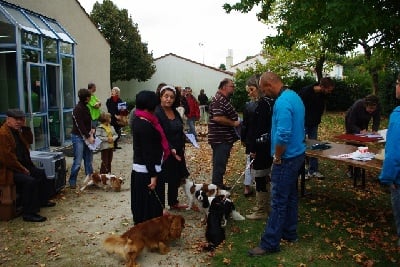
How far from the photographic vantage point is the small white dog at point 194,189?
598 cm

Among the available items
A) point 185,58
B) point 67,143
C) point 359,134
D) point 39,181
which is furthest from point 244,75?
point 39,181


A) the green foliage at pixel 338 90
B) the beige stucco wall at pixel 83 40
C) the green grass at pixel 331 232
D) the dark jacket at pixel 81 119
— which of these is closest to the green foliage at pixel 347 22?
the green grass at pixel 331 232

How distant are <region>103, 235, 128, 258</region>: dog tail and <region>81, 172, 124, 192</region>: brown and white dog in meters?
3.19

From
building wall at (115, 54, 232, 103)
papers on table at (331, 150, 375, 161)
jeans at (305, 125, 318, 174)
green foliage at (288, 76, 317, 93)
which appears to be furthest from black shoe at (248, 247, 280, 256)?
building wall at (115, 54, 232, 103)

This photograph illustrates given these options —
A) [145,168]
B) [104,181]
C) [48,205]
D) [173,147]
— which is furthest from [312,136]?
[48,205]

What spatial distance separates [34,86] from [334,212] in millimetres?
8334

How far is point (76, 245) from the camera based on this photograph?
17.1 ft

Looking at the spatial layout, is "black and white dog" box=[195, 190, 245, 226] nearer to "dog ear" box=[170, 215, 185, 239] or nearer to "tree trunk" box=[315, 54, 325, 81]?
"dog ear" box=[170, 215, 185, 239]

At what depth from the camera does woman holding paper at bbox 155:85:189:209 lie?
564 centimetres

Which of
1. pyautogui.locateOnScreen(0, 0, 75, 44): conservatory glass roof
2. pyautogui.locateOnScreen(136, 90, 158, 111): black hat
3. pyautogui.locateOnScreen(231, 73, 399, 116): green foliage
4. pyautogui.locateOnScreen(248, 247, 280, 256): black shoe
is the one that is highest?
pyautogui.locateOnScreen(0, 0, 75, 44): conservatory glass roof

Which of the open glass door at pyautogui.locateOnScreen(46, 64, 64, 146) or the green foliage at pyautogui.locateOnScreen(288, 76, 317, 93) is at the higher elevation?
the green foliage at pyautogui.locateOnScreen(288, 76, 317, 93)

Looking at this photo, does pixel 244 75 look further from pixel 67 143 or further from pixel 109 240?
pixel 109 240

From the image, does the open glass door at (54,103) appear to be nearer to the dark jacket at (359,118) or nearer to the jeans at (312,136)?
the jeans at (312,136)

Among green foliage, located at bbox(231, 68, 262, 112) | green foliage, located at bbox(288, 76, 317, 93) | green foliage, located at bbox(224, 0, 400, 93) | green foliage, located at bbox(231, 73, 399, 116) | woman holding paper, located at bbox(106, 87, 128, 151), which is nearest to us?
green foliage, located at bbox(224, 0, 400, 93)
